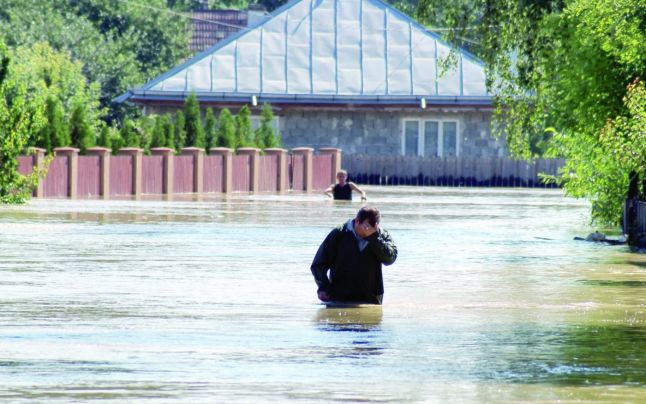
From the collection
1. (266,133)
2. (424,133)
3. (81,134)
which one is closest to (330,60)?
(424,133)

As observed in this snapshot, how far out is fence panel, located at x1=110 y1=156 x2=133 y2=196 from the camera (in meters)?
46.7

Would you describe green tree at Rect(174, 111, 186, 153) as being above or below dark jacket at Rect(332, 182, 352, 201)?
above

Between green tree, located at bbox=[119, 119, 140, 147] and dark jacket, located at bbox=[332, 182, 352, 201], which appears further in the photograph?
green tree, located at bbox=[119, 119, 140, 147]

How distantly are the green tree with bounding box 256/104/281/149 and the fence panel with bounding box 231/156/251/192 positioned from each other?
10.8ft

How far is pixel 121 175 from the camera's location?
47188 mm

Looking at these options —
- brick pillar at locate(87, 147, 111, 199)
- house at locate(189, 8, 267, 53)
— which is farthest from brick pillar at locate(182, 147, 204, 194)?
house at locate(189, 8, 267, 53)

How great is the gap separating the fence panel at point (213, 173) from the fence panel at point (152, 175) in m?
2.50

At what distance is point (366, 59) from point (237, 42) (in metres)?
4.92

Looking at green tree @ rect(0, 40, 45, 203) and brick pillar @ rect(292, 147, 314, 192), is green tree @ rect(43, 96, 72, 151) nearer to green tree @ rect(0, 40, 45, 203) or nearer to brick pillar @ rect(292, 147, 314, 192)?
green tree @ rect(0, 40, 45, 203)

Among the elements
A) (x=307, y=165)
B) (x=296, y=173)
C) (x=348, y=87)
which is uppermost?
(x=348, y=87)

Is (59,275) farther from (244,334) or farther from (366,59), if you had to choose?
(366,59)

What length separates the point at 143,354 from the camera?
1262cm

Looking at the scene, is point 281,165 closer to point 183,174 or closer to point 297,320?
point 183,174

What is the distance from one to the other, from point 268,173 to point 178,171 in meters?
5.32
